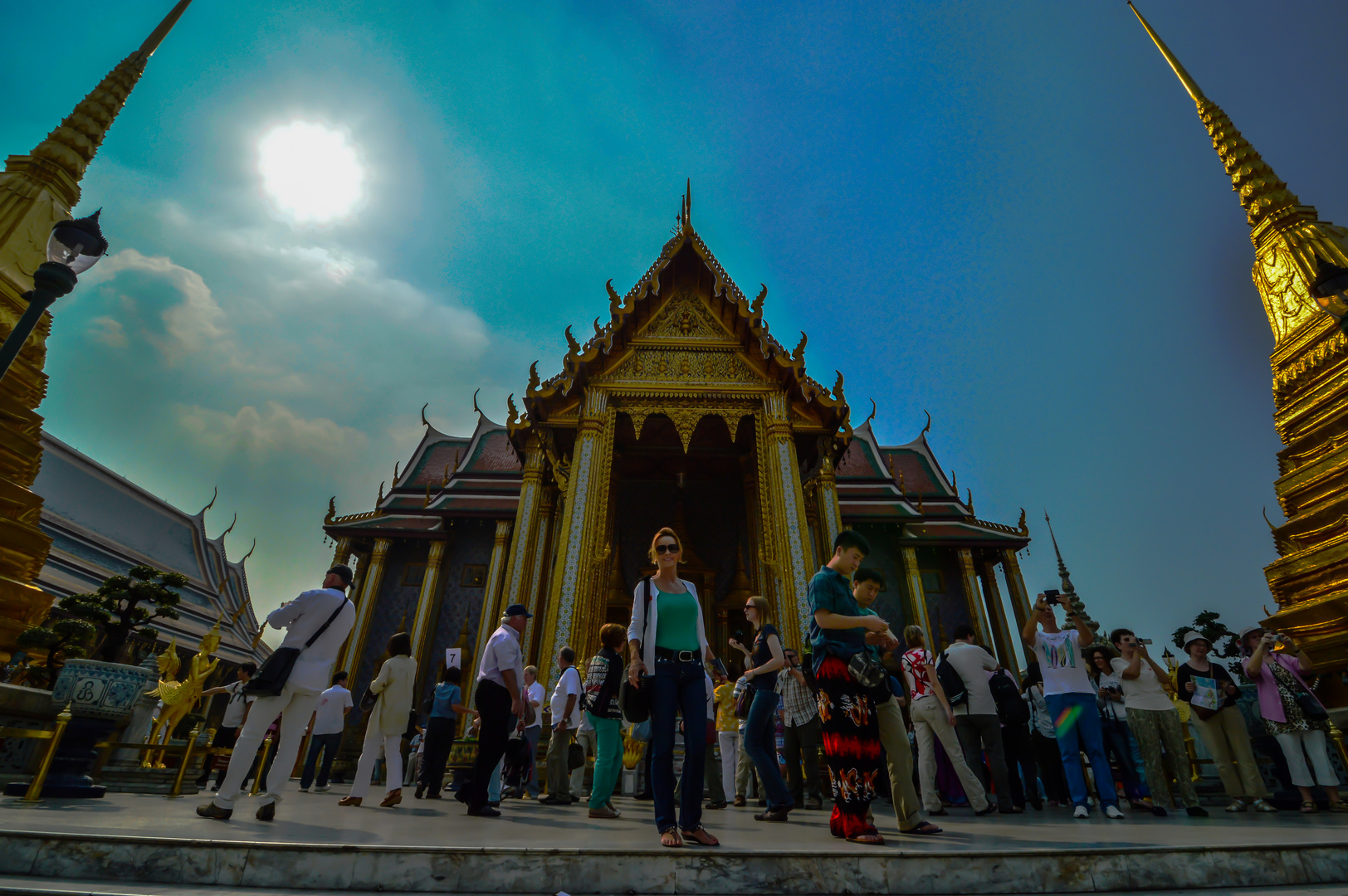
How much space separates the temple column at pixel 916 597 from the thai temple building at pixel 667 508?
53 millimetres

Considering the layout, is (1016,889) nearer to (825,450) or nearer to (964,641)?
(964,641)

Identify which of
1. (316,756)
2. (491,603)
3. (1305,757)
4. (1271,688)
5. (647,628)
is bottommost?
(316,756)

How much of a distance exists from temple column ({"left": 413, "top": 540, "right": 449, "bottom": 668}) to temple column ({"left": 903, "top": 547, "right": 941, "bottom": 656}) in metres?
11.5

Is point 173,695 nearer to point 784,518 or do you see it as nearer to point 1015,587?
point 784,518

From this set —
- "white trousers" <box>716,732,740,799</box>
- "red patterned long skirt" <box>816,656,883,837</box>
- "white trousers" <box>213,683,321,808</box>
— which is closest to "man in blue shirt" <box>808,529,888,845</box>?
"red patterned long skirt" <box>816,656,883,837</box>

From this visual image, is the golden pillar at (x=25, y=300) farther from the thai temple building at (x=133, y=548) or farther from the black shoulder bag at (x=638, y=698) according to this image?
the thai temple building at (x=133, y=548)

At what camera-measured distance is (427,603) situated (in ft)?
47.2

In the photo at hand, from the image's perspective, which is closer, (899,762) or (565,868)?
(565,868)

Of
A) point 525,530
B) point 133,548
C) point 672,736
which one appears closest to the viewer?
point 672,736

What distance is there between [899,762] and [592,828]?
180 centimetres

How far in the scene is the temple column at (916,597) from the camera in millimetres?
14281

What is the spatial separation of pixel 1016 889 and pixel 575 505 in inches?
304

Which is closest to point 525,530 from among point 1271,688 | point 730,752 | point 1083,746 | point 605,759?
point 730,752

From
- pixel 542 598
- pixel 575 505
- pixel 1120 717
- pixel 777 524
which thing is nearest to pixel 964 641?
pixel 1120 717
